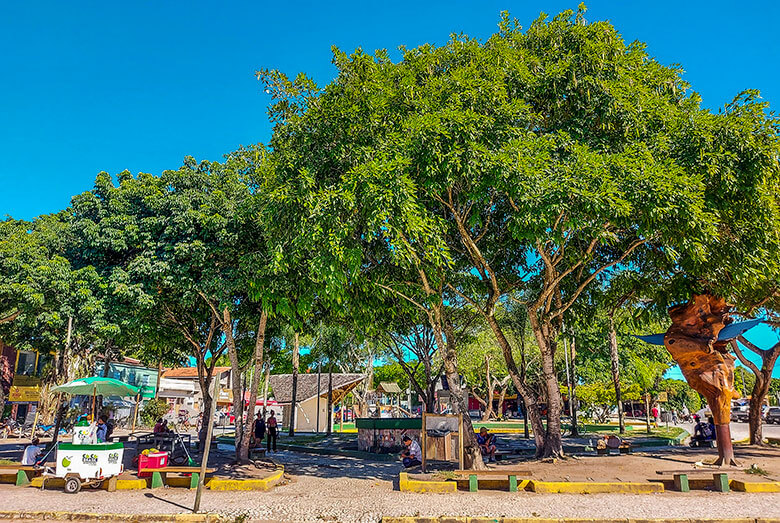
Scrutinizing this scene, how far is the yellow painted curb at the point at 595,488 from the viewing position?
11969 mm

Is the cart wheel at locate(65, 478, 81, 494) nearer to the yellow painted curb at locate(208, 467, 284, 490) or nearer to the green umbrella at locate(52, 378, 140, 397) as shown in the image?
the yellow painted curb at locate(208, 467, 284, 490)

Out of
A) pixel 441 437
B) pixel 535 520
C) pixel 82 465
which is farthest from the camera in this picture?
pixel 441 437

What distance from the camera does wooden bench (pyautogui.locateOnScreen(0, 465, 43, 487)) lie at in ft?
42.9

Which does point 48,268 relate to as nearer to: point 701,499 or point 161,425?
point 161,425

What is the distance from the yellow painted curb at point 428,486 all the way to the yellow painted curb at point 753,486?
633 cm

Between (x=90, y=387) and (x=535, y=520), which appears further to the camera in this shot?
(x=90, y=387)

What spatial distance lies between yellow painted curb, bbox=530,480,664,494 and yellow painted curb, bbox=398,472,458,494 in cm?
189

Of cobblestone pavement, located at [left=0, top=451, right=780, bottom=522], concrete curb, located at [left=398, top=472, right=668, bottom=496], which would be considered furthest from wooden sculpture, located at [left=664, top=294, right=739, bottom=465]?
concrete curb, located at [left=398, top=472, right=668, bottom=496]

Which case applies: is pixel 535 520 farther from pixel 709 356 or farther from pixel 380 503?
pixel 709 356

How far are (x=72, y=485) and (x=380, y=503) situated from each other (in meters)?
7.14

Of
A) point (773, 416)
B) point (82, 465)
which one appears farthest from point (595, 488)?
point (773, 416)

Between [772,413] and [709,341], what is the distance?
4057cm

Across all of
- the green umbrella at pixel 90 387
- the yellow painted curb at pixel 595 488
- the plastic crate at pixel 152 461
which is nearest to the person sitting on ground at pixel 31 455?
the green umbrella at pixel 90 387

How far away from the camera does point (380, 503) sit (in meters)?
11.3
